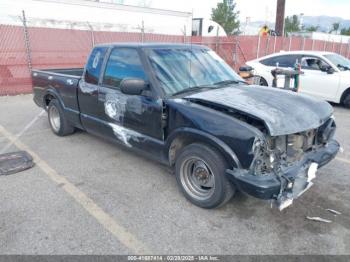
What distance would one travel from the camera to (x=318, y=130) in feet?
11.4

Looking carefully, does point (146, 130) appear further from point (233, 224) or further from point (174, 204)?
point (233, 224)

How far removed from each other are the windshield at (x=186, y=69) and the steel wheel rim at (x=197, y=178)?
899mm

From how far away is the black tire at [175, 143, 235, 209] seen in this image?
3.01 metres

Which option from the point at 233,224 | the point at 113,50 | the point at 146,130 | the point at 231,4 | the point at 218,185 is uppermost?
the point at 231,4

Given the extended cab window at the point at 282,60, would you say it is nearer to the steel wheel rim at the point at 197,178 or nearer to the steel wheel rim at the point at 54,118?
the steel wheel rim at the point at 54,118

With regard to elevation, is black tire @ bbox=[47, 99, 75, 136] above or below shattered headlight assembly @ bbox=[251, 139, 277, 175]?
below

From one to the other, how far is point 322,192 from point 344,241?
96 centimetres

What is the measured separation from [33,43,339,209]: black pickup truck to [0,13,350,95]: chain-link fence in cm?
797

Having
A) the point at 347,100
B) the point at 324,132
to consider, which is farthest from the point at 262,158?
the point at 347,100

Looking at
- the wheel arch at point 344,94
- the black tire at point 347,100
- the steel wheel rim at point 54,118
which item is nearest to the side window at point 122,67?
the steel wheel rim at point 54,118

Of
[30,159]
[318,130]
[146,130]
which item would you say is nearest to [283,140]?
[318,130]

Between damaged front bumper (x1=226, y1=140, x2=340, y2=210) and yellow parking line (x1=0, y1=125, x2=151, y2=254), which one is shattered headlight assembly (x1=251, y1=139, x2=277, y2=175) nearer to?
damaged front bumper (x1=226, y1=140, x2=340, y2=210)

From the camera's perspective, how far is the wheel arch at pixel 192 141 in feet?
9.44

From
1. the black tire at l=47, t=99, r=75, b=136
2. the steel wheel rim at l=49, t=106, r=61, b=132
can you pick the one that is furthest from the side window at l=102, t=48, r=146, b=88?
the steel wheel rim at l=49, t=106, r=61, b=132
